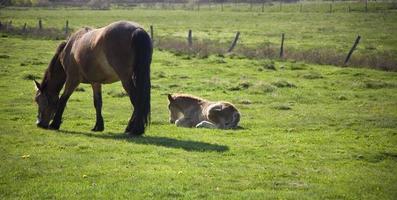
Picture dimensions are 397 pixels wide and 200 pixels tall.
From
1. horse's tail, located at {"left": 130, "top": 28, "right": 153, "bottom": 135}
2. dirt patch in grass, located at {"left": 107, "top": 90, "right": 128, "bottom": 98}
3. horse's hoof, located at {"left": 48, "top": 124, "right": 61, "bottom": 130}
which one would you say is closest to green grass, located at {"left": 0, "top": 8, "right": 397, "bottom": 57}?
dirt patch in grass, located at {"left": 107, "top": 90, "right": 128, "bottom": 98}

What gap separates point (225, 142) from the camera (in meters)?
14.9

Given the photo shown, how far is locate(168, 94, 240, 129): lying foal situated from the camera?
17.2m

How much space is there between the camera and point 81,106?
21.3m

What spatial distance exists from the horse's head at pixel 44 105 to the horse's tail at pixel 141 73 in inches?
128

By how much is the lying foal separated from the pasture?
0.52m

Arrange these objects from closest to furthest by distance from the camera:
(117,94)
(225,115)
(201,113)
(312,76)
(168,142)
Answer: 1. (168,142)
2. (225,115)
3. (201,113)
4. (117,94)
5. (312,76)

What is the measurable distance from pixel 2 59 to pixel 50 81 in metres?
18.7

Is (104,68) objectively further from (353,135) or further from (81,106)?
(353,135)

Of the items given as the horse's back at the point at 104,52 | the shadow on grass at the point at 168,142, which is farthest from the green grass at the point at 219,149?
the horse's back at the point at 104,52

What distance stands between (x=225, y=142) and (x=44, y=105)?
5.67 m

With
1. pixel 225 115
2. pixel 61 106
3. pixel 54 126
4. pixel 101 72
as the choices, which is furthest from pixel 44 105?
pixel 225 115

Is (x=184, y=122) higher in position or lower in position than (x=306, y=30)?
higher

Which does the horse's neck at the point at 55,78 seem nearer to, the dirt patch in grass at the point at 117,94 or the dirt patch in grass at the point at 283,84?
the dirt patch in grass at the point at 117,94

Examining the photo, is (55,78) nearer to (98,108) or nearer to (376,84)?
(98,108)
